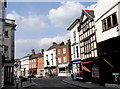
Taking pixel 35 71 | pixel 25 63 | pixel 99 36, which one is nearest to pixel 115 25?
pixel 99 36

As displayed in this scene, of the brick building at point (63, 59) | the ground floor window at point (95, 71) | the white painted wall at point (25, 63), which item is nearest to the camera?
the ground floor window at point (95, 71)

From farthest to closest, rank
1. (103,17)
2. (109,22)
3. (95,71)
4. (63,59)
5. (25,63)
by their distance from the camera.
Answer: (25,63)
(63,59)
(95,71)
(103,17)
(109,22)

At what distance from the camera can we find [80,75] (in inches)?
991

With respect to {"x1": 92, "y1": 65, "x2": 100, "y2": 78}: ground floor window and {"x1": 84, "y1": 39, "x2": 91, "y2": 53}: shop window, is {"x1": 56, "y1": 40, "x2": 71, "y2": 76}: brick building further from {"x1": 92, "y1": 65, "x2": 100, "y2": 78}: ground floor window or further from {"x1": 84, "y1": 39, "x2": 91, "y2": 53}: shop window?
{"x1": 92, "y1": 65, "x2": 100, "y2": 78}: ground floor window

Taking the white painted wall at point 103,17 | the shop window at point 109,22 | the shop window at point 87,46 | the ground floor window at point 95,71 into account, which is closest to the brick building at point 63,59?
the shop window at point 87,46

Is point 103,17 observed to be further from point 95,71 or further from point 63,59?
point 63,59

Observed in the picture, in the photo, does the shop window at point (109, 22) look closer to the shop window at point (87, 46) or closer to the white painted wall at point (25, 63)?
the shop window at point (87, 46)

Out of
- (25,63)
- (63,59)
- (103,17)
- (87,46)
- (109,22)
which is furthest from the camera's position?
(25,63)

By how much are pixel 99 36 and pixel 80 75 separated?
356 inches

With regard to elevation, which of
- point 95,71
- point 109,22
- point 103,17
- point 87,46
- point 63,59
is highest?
point 103,17

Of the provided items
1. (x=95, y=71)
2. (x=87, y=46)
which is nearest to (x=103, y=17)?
(x=87, y=46)

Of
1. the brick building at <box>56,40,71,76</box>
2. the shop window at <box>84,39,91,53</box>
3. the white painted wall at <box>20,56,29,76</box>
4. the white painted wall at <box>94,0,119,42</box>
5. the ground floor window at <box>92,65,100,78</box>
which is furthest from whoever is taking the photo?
the white painted wall at <box>20,56,29,76</box>

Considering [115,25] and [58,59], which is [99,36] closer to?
[115,25]

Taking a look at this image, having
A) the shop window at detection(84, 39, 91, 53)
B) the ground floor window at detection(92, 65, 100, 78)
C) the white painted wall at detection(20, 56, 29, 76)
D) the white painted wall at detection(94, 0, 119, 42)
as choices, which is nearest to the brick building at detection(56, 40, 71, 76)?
the shop window at detection(84, 39, 91, 53)
